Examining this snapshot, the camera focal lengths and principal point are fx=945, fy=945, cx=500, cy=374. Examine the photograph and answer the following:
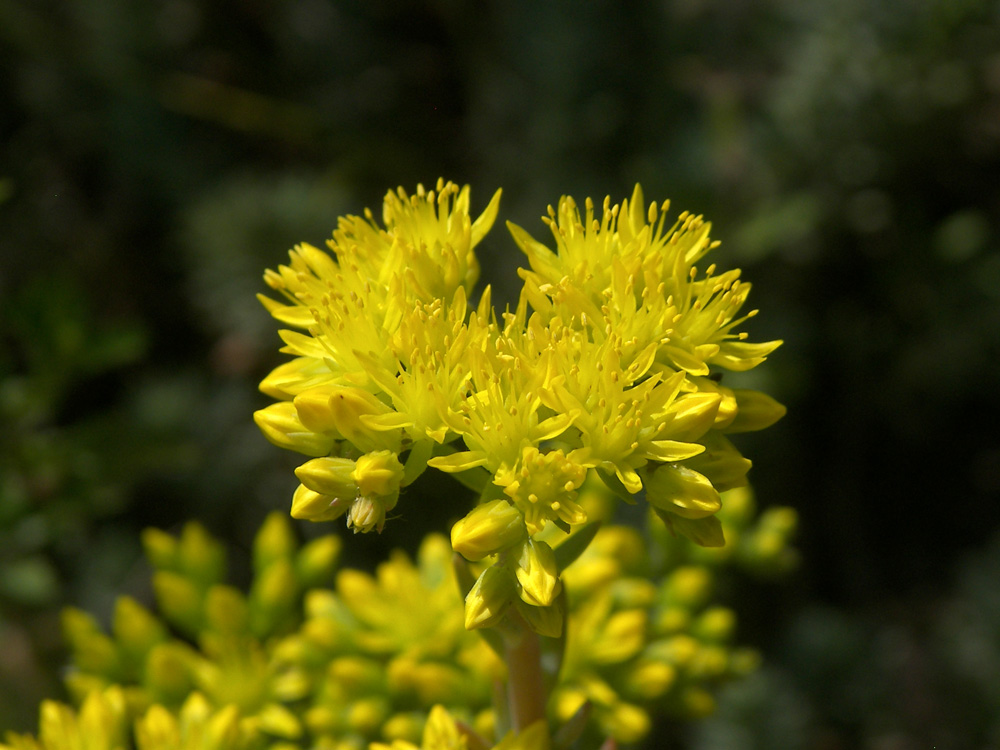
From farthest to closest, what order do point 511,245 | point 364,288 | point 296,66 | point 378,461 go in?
point 296,66, point 511,245, point 364,288, point 378,461

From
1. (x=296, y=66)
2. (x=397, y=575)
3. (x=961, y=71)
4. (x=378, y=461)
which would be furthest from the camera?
(x=296, y=66)

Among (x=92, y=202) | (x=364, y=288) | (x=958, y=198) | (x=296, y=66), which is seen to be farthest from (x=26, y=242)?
(x=958, y=198)

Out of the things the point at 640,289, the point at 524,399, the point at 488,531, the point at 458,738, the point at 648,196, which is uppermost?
the point at 648,196

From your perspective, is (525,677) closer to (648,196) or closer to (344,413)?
(344,413)

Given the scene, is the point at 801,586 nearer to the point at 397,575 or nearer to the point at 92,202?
the point at 397,575

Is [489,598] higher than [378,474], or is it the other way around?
[378,474]

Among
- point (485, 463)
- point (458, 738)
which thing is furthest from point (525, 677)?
point (485, 463)

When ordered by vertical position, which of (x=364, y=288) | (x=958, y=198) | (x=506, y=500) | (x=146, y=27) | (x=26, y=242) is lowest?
(x=506, y=500)

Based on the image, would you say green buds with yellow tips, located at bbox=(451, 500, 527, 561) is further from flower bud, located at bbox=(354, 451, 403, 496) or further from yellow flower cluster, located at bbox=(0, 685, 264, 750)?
yellow flower cluster, located at bbox=(0, 685, 264, 750)
